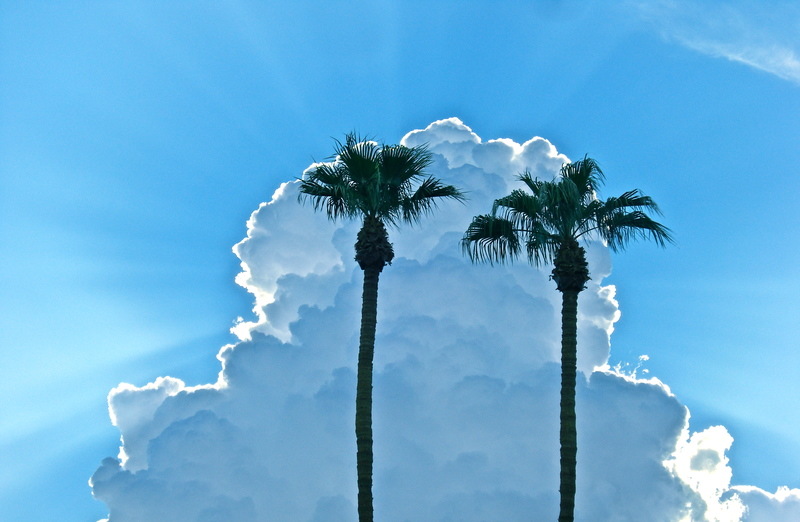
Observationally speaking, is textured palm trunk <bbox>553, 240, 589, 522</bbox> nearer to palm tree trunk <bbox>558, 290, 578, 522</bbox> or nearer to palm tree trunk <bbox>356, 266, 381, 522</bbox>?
palm tree trunk <bbox>558, 290, 578, 522</bbox>

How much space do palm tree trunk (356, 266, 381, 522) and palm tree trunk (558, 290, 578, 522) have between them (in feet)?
17.6

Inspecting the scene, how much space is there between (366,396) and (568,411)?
19.1 ft

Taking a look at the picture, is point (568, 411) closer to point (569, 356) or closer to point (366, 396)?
point (569, 356)

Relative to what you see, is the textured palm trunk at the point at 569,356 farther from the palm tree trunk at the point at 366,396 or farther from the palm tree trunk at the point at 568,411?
the palm tree trunk at the point at 366,396

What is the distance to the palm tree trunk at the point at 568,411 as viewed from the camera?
1053 inches

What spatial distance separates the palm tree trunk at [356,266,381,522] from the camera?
88.5 ft

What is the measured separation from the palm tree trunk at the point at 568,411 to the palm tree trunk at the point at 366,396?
17.6 feet

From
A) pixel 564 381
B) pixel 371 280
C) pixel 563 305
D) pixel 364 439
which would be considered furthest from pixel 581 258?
A: pixel 364 439

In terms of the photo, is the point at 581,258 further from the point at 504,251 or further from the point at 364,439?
the point at 364,439

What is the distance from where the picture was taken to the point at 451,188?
31781 millimetres

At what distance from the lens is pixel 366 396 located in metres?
28.3

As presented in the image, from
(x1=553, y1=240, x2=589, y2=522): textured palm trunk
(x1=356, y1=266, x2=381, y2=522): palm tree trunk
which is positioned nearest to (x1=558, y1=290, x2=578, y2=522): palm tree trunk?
(x1=553, y1=240, x2=589, y2=522): textured palm trunk

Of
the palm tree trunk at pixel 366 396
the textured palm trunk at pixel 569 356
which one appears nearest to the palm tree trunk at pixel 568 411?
the textured palm trunk at pixel 569 356

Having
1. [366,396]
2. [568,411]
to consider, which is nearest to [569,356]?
[568,411]
